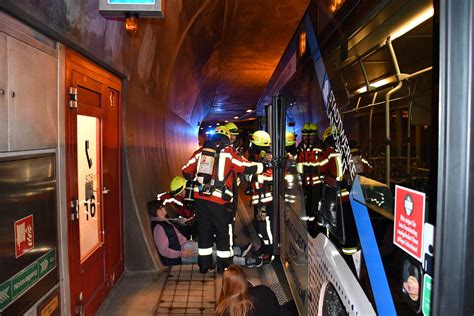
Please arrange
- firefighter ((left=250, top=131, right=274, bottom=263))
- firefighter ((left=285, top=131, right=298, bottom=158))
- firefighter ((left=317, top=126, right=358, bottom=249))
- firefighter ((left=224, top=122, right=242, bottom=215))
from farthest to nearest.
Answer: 1. firefighter ((left=250, top=131, right=274, bottom=263))
2. firefighter ((left=224, top=122, right=242, bottom=215))
3. firefighter ((left=285, top=131, right=298, bottom=158))
4. firefighter ((left=317, top=126, right=358, bottom=249))

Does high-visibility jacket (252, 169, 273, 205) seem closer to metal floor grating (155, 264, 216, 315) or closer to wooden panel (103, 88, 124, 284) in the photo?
metal floor grating (155, 264, 216, 315)

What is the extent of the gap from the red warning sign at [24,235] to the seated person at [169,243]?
3.22 meters

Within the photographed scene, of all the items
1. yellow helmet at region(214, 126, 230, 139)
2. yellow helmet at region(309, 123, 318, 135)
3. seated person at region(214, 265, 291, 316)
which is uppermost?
yellow helmet at region(214, 126, 230, 139)

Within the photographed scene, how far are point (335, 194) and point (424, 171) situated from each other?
1.01 meters

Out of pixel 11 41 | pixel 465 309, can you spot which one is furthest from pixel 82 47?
pixel 465 309

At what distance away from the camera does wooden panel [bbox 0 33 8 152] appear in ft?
8.27

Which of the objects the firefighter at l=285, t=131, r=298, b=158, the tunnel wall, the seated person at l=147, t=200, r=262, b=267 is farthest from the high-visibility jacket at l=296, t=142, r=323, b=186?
the seated person at l=147, t=200, r=262, b=267

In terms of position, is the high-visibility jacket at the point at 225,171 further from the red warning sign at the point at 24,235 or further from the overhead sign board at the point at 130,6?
the red warning sign at the point at 24,235

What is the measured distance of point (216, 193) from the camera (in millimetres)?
5766

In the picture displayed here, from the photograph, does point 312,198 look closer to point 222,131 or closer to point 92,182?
point 92,182

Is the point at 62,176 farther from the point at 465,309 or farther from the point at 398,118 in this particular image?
the point at 465,309

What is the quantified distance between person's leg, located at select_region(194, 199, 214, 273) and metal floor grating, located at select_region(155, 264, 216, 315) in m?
0.20

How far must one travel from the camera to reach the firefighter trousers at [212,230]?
5.81 m

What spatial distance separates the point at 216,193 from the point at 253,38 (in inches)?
304
